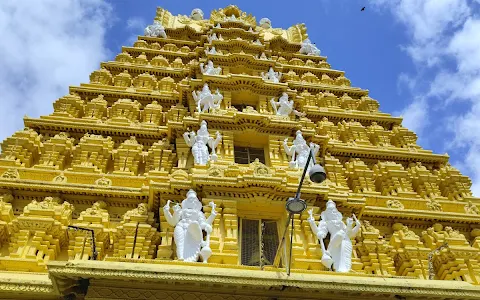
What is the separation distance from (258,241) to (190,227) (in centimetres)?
204

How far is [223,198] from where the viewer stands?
12.7 meters

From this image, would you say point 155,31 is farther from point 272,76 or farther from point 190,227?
point 190,227

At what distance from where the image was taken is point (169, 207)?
12.0 m

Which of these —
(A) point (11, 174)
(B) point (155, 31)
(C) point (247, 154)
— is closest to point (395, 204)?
(C) point (247, 154)

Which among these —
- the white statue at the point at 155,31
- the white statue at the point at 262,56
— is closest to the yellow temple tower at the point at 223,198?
the white statue at the point at 262,56

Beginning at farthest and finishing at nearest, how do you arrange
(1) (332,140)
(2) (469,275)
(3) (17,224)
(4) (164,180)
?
(1) (332,140)
(4) (164,180)
(2) (469,275)
(3) (17,224)

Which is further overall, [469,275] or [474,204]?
[474,204]

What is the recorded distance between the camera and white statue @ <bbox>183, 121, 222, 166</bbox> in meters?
14.5

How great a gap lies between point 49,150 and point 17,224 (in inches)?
155

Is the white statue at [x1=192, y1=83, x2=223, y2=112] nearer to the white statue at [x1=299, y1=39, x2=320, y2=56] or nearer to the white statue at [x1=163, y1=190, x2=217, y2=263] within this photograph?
the white statue at [x1=163, y1=190, x2=217, y2=263]

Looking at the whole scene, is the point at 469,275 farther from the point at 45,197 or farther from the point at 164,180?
the point at 45,197

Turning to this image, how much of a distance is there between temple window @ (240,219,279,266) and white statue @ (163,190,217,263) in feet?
4.01

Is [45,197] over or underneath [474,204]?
underneath

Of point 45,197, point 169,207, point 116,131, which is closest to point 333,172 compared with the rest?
point 169,207
